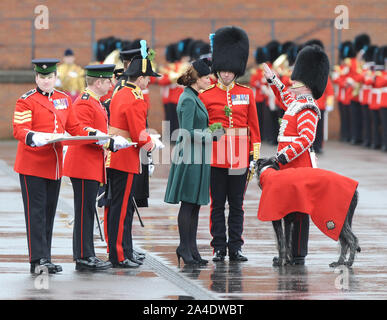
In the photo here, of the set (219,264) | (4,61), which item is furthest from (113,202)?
(4,61)

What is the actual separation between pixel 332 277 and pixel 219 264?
1.00 metres

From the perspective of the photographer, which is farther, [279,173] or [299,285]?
[279,173]

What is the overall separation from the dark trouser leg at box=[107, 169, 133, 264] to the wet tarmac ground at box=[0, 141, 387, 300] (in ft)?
0.69

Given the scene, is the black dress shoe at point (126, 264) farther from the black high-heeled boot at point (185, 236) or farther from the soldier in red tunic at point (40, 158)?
the soldier in red tunic at point (40, 158)

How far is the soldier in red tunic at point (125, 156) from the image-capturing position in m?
8.49

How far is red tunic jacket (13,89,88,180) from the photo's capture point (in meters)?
8.14

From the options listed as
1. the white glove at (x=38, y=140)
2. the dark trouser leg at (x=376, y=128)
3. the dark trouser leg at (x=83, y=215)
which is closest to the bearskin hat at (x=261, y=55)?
the dark trouser leg at (x=376, y=128)

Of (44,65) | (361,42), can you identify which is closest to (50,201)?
(44,65)

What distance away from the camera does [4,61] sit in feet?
81.3

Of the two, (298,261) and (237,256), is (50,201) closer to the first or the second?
(237,256)

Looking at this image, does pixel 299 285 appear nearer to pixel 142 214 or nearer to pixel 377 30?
pixel 142 214

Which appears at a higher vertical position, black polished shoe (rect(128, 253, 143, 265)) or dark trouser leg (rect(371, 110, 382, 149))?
black polished shoe (rect(128, 253, 143, 265))

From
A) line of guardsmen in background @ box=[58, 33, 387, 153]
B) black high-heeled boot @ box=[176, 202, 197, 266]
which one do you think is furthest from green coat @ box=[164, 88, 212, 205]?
line of guardsmen in background @ box=[58, 33, 387, 153]

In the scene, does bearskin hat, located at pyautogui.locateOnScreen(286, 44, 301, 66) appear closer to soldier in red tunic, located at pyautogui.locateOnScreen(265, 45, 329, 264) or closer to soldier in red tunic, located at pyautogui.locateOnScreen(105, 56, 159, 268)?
soldier in red tunic, located at pyautogui.locateOnScreen(265, 45, 329, 264)
